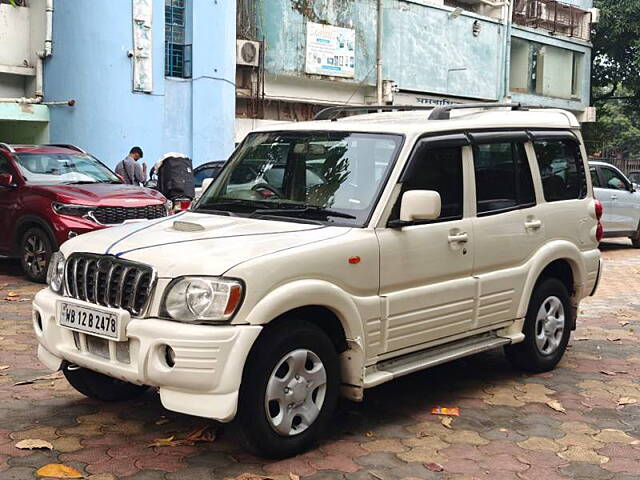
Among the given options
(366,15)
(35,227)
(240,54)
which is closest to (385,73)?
(366,15)

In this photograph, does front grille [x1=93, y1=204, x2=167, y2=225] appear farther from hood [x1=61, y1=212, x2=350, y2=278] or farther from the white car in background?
the white car in background

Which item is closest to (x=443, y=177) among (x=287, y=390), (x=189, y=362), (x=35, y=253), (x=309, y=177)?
(x=309, y=177)

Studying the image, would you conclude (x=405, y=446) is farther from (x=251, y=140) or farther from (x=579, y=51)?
(x=579, y=51)

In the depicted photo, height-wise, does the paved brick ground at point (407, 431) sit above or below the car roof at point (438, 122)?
below

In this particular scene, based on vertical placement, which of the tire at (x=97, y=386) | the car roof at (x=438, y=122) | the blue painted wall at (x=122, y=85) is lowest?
the tire at (x=97, y=386)

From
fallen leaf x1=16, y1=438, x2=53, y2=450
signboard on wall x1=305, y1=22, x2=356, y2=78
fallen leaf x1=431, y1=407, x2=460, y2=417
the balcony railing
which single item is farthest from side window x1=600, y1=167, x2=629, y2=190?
the balcony railing

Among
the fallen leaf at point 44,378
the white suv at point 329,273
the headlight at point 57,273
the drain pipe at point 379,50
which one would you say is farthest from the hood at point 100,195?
the drain pipe at point 379,50

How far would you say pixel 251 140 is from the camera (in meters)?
5.97

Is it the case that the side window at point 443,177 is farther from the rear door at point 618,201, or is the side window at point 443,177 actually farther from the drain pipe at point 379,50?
the drain pipe at point 379,50

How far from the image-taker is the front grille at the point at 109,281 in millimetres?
4328

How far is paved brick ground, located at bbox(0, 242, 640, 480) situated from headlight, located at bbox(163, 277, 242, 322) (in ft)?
2.43

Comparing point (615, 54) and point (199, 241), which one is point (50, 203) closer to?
point (199, 241)

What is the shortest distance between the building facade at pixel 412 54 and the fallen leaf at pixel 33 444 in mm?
17331

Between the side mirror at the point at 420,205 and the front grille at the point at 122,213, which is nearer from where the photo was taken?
the side mirror at the point at 420,205
